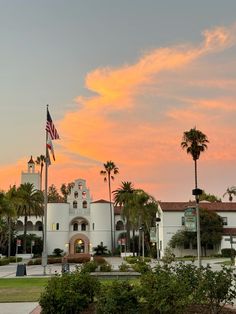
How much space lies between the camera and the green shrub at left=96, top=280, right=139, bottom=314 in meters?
9.96

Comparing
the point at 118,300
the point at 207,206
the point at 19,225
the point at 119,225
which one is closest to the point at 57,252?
the point at 19,225

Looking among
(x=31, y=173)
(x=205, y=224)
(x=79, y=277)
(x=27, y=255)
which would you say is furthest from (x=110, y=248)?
(x=79, y=277)

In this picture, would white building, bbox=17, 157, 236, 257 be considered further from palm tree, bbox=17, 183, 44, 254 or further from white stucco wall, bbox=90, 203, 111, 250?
palm tree, bbox=17, 183, 44, 254

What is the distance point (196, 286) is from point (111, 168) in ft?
305

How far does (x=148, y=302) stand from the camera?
10.4 meters

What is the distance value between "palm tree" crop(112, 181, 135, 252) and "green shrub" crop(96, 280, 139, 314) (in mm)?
68193

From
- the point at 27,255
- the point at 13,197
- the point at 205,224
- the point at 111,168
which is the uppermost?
the point at 111,168

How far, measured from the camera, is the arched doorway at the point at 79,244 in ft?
306

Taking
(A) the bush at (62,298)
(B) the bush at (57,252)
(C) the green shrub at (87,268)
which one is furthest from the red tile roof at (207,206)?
(A) the bush at (62,298)

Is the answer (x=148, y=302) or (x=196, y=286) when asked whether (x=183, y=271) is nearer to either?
(x=196, y=286)

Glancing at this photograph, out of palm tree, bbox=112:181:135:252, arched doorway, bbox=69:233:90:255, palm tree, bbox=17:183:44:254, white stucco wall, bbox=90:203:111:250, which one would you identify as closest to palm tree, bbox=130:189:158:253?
palm tree, bbox=112:181:135:252

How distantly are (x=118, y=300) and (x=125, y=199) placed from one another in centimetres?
7662

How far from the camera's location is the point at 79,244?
94750mm

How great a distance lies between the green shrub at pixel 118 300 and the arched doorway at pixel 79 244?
84070mm
